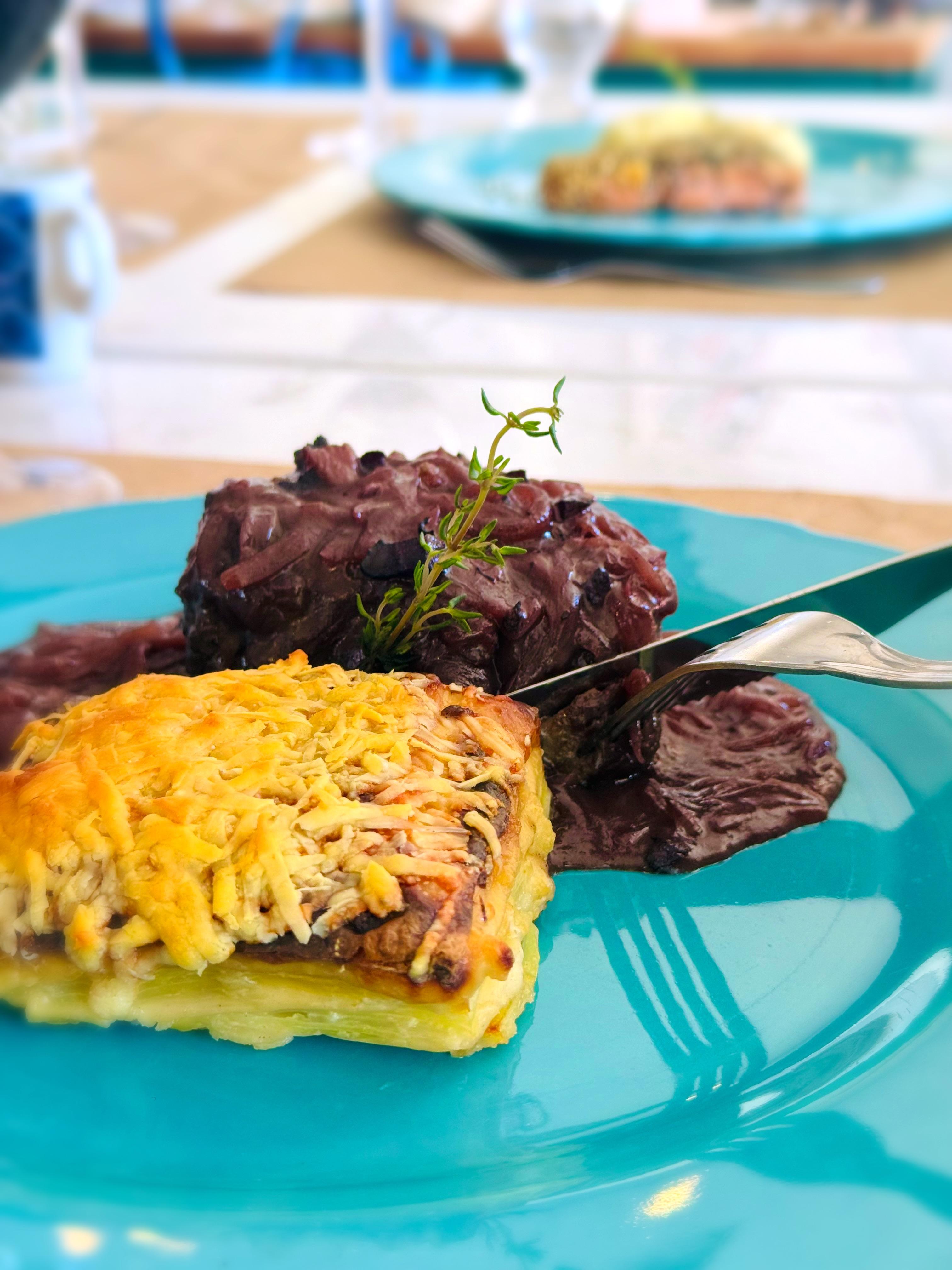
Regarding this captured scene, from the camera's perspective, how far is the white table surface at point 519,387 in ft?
8.67

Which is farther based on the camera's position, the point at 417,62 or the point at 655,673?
the point at 417,62

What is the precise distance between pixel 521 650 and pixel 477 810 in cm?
32

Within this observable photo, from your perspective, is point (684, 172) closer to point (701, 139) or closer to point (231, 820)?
point (701, 139)

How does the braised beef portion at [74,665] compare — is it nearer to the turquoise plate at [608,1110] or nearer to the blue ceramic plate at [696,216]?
the turquoise plate at [608,1110]

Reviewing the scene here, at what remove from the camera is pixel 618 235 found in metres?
3.38

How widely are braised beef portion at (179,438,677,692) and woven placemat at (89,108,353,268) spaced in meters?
2.58

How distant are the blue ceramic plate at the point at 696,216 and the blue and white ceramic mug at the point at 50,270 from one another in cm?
108

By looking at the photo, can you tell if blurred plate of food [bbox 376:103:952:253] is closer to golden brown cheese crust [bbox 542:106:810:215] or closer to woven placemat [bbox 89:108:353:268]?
golden brown cheese crust [bbox 542:106:810:215]

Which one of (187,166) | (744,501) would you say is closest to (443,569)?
(744,501)

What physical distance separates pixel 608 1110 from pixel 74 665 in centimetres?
91

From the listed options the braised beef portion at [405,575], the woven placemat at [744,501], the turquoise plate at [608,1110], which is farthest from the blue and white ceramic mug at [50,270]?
the turquoise plate at [608,1110]

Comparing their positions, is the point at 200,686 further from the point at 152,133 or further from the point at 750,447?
the point at 152,133

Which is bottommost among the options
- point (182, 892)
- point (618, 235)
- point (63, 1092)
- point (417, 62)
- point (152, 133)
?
point (63, 1092)

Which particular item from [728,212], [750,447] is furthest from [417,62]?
[750,447]
